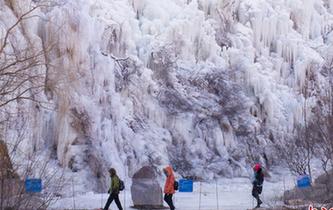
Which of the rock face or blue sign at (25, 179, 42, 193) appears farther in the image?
the rock face

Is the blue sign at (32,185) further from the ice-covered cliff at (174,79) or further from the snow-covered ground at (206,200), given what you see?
the ice-covered cliff at (174,79)

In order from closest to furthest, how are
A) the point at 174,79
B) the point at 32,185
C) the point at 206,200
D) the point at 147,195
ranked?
the point at 32,185
the point at 147,195
the point at 206,200
the point at 174,79

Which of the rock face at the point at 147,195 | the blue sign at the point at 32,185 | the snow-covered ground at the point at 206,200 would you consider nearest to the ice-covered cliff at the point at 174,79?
the snow-covered ground at the point at 206,200

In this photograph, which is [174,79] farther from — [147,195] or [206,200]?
[147,195]

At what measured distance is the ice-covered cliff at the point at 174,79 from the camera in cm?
2306

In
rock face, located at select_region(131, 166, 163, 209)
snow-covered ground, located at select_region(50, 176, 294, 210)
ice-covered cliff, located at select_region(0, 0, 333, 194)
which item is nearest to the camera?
rock face, located at select_region(131, 166, 163, 209)

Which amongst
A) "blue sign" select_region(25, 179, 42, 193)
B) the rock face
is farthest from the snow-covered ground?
"blue sign" select_region(25, 179, 42, 193)

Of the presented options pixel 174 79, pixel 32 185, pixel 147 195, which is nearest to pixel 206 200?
pixel 147 195

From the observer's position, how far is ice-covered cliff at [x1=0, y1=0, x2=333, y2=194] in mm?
23062

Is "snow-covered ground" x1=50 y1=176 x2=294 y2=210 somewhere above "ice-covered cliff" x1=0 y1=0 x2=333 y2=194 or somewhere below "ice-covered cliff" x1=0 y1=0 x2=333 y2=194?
below

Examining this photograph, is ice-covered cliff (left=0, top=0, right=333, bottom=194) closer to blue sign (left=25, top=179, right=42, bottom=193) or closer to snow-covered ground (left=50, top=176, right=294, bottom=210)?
snow-covered ground (left=50, top=176, right=294, bottom=210)

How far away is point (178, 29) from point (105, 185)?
1180 cm

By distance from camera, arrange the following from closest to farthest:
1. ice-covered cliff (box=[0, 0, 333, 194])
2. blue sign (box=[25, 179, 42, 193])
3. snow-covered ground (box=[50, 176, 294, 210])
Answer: blue sign (box=[25, 179, 42, 193]) < snow-covered ground (box=[50, 176, 294, 210]) < ice-covered cliff (box=[0, 0, 333, 194])

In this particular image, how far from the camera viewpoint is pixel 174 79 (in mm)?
31281
